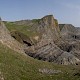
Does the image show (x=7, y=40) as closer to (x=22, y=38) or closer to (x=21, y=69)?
(x=22, y=38)

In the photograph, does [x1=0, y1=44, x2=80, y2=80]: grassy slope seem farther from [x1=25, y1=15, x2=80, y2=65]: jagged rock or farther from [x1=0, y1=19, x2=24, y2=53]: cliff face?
[x1=25, y1=15, x2=80, y2=65]: jagged rock

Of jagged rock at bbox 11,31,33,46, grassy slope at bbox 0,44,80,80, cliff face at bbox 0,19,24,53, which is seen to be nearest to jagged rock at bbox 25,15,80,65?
A: jagged rock at bbox 11,31,33,46

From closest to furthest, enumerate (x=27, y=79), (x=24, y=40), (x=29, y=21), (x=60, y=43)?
(x=27, y=79) < (x=24, y=40) < (x=60, y=43) < (x=29, y=21)

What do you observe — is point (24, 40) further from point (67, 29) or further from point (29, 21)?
point (67, 29)

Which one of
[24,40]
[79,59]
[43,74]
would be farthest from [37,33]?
[43,74]

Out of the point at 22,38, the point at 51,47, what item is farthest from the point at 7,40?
the point at 22,38

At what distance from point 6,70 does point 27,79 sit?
343cm

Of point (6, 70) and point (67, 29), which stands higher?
point (6, 70)

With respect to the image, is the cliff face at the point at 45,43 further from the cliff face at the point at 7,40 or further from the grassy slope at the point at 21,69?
the grassy slope at the point at 21,69

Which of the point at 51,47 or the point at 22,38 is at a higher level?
the point at 22,38

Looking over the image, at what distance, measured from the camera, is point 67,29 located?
169 meters

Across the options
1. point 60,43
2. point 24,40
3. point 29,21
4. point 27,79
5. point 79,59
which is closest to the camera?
point 27,79

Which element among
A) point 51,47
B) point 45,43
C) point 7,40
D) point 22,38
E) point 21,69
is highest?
point 21,69

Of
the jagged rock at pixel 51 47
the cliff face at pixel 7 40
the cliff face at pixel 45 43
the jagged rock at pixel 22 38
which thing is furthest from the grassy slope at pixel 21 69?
the jagged rock at pixel 22 38
